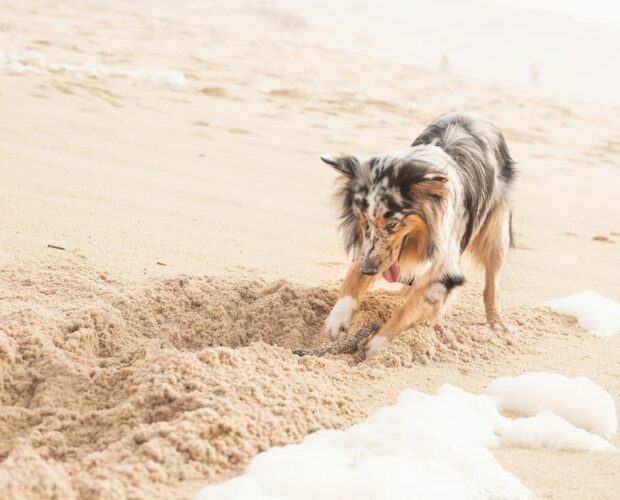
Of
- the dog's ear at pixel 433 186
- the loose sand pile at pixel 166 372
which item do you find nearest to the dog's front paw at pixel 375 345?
the loose sand pile at pixel 166 372

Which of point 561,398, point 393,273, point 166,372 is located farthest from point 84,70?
point 561,398

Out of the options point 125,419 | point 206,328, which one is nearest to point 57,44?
point 206,328

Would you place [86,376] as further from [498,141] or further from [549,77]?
[549,77]

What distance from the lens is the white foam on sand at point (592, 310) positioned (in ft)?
13.4

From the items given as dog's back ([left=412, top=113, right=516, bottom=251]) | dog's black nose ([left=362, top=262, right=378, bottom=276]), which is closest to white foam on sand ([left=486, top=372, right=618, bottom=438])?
dog's black nose ([left=362, top=262, right=378, bottom=276])

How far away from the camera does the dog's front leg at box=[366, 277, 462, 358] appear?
3.60 m

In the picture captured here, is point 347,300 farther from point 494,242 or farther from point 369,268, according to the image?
point 494,242

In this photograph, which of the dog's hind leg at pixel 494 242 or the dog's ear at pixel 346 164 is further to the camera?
the dog's hind leg at pixel 494 242

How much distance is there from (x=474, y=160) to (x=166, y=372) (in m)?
2.14

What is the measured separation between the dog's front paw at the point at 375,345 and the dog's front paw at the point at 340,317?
171 millimetres

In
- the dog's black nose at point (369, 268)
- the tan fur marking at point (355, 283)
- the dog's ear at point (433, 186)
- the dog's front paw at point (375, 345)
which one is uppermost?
the dog's ear at point (433, 186)

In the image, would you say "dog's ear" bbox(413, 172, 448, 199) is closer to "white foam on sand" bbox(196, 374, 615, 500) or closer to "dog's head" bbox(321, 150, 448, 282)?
"dog's head" bbox(321, 150, 448, 282)

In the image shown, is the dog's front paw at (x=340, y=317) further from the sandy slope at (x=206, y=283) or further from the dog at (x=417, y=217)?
the sandy slope at (x=206, y=283)

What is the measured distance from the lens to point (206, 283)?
13.1ft
